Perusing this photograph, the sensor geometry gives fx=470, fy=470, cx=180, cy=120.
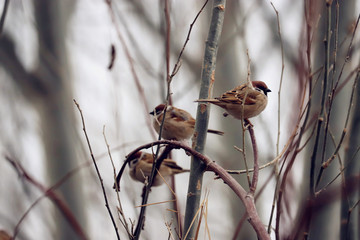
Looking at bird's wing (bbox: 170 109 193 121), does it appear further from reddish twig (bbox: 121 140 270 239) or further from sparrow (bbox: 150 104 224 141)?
reddish twig (bbox: 121 140 270 239)

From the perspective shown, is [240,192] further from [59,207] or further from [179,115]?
[179,115]

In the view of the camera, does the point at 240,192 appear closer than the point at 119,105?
Yes

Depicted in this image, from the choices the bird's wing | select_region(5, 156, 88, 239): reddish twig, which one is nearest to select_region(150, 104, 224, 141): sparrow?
the bird's wing

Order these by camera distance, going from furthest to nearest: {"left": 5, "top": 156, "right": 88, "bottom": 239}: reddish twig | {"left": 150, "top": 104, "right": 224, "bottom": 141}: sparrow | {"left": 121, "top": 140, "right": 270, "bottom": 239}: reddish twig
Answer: {"left": 150, "top": 104, "right": 224, "bottom": 141}: sparrow
{"left": 5, "top": 156, "right": 88, "bottom": 239}: reddish twig
{"left": 121, "top": 140, "right": 270, "bottom": 239}: reddish twig

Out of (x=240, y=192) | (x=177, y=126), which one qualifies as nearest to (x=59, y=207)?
(x=240, y=192)

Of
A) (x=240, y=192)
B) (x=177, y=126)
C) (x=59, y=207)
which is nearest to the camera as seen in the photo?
(x=240, y=192)

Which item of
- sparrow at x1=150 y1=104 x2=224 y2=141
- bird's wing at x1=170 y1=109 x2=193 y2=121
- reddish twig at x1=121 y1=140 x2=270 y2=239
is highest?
bird's wing at x1=170 y1=109 x2=193 y2=121

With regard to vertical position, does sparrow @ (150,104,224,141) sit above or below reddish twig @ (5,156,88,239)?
above

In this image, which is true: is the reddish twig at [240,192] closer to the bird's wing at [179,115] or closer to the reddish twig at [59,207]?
the reddish twig at [59,207]

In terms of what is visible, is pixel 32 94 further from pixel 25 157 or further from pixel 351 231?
pixel 351 231

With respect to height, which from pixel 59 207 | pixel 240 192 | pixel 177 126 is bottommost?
pixel 240 192

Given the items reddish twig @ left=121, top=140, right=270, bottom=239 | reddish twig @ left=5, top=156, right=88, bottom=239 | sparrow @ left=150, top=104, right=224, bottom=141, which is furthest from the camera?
sparrow @ left=150, top=104, right=224, bottom=141

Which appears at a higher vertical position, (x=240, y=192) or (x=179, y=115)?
(x=179, y=115)

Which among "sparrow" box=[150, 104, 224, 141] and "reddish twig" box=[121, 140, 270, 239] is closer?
"reddish twig" box=[121, 140, 270, 239]
